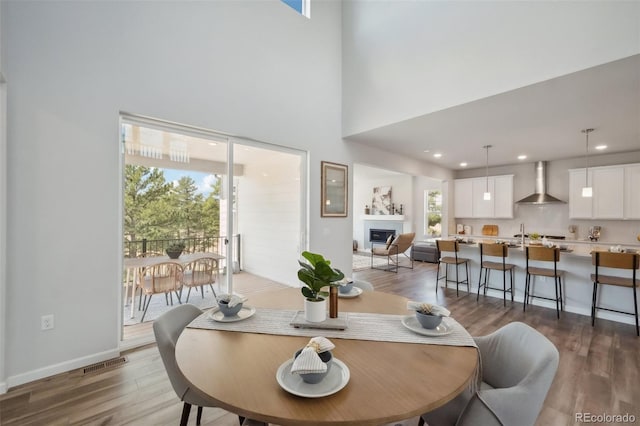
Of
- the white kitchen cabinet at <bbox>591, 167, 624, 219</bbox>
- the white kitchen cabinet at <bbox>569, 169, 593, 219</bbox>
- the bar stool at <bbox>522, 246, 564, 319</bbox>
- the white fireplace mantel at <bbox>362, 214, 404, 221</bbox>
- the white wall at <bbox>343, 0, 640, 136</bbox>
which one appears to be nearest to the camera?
the white wall at <bbox>343, 0, 640, 136</bbox>

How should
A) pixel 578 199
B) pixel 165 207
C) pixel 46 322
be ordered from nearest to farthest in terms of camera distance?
pixel 46 322
pixel 165 207
pixel 578 199

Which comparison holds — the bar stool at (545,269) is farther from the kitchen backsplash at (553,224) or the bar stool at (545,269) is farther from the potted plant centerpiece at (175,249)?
the potted plant centerpiece at (175,249)

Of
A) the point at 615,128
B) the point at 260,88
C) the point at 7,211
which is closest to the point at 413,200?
the point at 615,128

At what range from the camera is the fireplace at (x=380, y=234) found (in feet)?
30.6

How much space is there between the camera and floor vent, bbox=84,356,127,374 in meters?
2.33

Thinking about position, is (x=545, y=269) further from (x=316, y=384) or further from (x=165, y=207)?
(x=165, y=207)

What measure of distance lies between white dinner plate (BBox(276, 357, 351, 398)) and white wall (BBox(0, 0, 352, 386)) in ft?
7.86

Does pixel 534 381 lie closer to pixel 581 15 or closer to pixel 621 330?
pixel 581 15

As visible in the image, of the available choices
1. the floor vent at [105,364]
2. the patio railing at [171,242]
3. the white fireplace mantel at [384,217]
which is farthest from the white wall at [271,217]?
the white fireplace mantel at [384,217]

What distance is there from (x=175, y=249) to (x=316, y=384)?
279cm

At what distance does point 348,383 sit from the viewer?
96cm

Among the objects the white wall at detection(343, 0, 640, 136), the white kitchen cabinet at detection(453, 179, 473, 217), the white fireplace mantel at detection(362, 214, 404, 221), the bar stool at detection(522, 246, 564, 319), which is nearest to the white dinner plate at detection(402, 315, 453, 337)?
the white wall at detection(343, 0, 640, 136)

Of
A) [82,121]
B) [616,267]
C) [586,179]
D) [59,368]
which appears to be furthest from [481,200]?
[59,368]

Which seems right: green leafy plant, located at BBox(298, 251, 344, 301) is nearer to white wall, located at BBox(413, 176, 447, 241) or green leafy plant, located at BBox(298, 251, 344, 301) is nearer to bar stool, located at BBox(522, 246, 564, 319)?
bar stool, located at BBox(522, 246, 564, 319)
